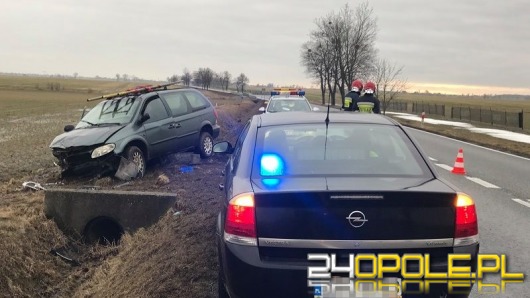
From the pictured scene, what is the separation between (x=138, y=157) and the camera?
372 inches

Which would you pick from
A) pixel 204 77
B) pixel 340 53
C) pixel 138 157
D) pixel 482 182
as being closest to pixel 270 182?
pixel 138 157

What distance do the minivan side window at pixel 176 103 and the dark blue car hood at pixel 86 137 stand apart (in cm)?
182

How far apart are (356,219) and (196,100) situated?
32.0 ft

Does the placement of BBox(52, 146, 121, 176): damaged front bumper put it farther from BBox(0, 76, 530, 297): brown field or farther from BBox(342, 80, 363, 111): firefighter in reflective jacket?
BBox(342, 80, 363, 111): firefighter in reflective jacket

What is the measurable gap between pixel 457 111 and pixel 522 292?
4229cm

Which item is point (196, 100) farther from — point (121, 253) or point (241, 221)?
point (241, 221)

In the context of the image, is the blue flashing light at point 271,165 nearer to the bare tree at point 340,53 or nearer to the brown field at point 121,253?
the brown field at point 121,253

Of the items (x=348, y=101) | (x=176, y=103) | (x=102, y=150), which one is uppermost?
(x=348, y=101)

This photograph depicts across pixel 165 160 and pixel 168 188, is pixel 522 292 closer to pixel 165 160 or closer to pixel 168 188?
pixel 168 188

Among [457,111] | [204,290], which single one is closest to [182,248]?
[204,290]

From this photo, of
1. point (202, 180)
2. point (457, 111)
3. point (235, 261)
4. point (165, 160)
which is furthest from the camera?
point (457, 111)

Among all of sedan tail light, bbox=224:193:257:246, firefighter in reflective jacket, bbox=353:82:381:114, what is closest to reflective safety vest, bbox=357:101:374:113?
firefighter in reflective jacket, bbox=353:82:381:114

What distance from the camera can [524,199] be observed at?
8023 millimetres

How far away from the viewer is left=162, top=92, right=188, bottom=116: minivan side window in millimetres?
10945
